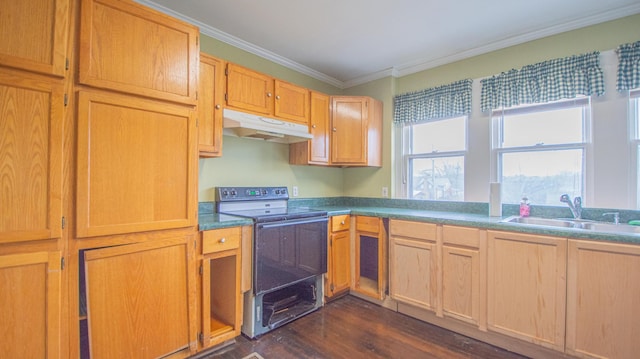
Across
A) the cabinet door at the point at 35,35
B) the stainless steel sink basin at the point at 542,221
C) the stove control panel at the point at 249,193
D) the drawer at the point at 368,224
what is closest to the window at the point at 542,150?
the stainless steel sink basin at the point at 542,221

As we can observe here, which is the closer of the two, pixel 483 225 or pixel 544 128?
pixel 483 225

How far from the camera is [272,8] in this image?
2.21 meters

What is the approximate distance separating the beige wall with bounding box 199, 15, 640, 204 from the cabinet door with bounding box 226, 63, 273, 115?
36cm

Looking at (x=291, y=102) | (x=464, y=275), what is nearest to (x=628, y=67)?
(x=464, y=275)

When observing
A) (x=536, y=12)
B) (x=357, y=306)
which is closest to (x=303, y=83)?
(x=536, y=12)

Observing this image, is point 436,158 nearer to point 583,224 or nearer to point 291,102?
point 583,224

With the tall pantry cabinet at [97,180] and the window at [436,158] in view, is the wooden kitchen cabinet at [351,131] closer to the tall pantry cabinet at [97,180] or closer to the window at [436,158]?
the window at [436,158]

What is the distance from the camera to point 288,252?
2.44m

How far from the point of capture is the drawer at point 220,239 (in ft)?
6.51

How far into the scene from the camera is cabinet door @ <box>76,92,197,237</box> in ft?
4.94

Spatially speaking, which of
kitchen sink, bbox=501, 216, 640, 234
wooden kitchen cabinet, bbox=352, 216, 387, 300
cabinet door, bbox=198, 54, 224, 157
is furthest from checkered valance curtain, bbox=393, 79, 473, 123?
cabinet door, bbox=198, 54, 224, 157

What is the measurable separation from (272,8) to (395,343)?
269 centimetres

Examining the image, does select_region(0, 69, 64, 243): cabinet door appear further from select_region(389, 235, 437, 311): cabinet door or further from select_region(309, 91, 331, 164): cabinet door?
select_region(389, 235, 437, 311): cabinet door

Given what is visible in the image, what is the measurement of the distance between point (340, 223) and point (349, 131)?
1.04 meters
